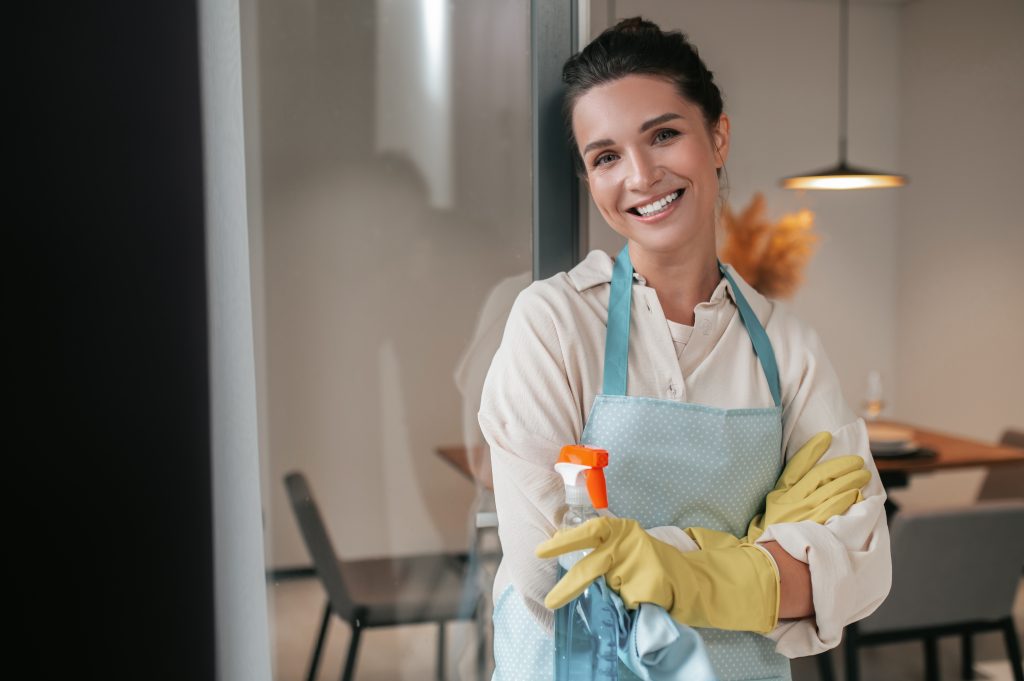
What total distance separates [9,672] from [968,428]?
155 inches

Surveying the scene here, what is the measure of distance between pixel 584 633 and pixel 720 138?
1.92ft

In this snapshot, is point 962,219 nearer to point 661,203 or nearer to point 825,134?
point 825,134

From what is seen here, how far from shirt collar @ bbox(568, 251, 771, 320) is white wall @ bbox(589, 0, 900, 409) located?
329 centimetres

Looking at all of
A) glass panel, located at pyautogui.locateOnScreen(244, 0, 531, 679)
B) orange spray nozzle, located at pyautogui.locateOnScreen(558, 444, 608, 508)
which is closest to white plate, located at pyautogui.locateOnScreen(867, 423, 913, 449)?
glass panel, located at pyautogui.locateOnScreen(244, 0, 531, 679)

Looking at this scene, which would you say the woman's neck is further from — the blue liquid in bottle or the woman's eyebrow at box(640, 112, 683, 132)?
the blue liquid in bottle

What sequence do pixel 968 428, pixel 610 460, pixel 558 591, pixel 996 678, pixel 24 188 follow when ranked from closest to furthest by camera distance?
pixel 558 591 → pixel 610 460 → pixel 24 188 → pixel 996 678 → pixel 968 428

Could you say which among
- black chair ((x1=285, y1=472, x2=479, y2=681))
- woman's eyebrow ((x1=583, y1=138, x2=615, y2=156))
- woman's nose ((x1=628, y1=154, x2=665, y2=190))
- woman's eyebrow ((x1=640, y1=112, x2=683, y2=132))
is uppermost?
woman's eyebrow ((x1=640, y1=112, x2=683, y2=132))

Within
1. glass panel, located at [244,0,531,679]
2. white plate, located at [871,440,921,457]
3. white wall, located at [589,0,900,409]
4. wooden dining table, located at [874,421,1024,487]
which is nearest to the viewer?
glass panel, located at [244,0,531,679]

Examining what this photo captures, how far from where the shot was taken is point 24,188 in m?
1.37

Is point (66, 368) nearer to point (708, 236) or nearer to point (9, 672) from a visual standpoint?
point (9, 672)

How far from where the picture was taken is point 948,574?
2201mm

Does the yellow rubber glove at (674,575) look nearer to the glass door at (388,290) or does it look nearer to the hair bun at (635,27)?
the glass door at (388,290)

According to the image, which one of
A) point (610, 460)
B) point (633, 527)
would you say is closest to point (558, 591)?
point (633, 527)

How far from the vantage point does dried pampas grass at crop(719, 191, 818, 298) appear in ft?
12.1
